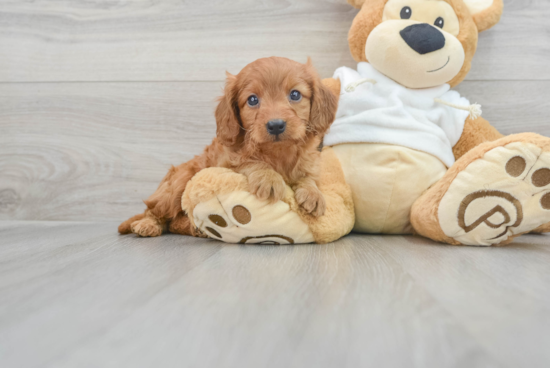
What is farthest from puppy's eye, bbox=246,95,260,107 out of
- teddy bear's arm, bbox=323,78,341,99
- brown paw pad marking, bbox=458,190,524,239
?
brown paw pad marking, bbox=458,190,524,239

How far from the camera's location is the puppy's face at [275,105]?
41.1 inches

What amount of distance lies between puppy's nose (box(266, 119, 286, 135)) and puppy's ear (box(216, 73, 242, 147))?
0.55 feet

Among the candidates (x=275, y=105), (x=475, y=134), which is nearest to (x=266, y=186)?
(x=275, y=105)

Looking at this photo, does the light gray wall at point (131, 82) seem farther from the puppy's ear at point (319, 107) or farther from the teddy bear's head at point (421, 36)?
the puppy's ear at point (319, 107)

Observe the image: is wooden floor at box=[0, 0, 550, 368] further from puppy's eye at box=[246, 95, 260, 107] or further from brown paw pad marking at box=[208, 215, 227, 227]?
puppy's eye at box=[246, 95, 260, 107]

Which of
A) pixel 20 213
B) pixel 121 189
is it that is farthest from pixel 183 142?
pixel 20 213

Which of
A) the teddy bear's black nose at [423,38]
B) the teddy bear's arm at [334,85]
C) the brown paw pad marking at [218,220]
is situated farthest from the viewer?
the teddy bear's arm at [334,85]

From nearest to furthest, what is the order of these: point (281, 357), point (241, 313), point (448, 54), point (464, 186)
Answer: point (281, 357) → point (241, 313) → point (464, 186) → point (448, 54)

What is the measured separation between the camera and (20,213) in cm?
181

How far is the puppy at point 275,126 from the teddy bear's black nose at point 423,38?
1.05 feet

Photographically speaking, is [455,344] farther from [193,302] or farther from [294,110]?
[294,110]

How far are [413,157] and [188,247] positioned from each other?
0.79 meters

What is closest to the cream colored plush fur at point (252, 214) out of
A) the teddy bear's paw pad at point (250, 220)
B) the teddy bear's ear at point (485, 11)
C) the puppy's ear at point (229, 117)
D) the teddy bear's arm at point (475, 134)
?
the teddy bear's paw pad at point (250, 220)

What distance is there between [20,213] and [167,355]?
1.72 metres
